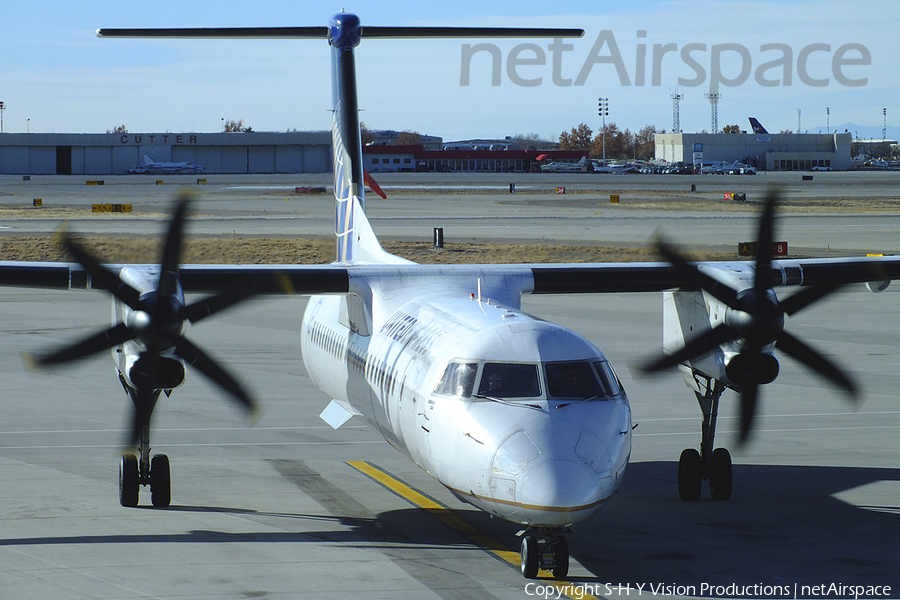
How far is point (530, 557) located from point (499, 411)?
176 centimetres

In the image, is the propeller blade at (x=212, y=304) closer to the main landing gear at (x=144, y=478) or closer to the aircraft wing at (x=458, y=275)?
the aircraft wing at (x=458, y=275)

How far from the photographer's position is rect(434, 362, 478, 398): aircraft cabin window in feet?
41.0

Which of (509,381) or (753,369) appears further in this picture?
(753,369)

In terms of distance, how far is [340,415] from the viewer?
706 inches

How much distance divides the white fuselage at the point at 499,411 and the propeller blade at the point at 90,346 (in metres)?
3.67

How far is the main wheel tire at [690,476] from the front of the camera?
16.4 metres

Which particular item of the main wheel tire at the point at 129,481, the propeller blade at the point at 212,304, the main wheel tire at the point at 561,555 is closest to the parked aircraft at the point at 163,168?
the main wheel tire at the point at 129,481

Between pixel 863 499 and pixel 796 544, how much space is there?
306cm

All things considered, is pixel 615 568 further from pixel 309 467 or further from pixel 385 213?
pixel 385 213

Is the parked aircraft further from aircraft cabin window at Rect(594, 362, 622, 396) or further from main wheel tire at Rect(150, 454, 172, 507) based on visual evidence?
aircraft cabin window at Rect(594, 362, 622, 396)

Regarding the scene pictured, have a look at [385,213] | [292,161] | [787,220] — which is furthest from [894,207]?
[292,161]

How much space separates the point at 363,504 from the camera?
52.6ft

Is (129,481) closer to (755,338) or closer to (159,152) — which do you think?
(755,338)

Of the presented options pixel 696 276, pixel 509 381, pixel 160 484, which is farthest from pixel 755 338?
pixel 160 484
